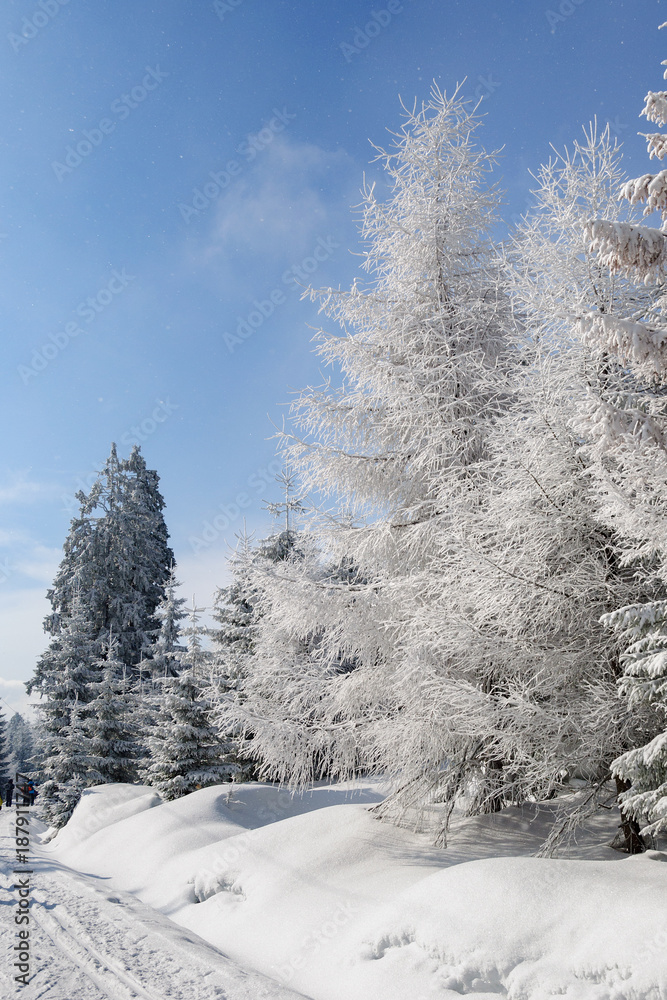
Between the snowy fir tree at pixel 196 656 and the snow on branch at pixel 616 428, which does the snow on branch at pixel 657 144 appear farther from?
the snowy fir tree at pixel 196 656

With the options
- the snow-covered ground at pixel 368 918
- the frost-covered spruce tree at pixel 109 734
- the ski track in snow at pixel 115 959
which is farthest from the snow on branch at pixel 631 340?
the frost-covered spruce tree at pixel 109 734

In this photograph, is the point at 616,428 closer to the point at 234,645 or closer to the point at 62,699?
the point at 234,645

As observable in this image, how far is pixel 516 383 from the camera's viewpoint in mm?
7211

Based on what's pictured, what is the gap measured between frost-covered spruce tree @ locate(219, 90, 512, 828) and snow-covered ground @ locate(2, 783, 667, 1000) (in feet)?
3.32

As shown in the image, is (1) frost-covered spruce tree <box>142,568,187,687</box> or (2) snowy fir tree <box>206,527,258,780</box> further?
(1) frost-covered spruce tree <box>142,568,187,687</box>

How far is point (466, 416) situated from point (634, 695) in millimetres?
3942

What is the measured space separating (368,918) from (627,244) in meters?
6.46

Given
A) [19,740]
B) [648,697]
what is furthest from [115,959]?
[19,740]

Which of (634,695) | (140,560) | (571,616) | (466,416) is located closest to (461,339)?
(466,416)

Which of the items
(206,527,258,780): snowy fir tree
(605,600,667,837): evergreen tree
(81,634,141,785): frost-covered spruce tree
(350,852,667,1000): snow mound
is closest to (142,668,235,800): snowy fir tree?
(206,527,258,780): snowy fir tree

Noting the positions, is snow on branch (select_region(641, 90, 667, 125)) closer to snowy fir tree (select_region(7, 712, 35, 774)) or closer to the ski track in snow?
the ski track in snow

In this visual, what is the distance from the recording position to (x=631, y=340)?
4.86 m

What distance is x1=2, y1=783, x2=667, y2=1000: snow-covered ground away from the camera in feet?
13.7

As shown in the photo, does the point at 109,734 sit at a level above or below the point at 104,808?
above
